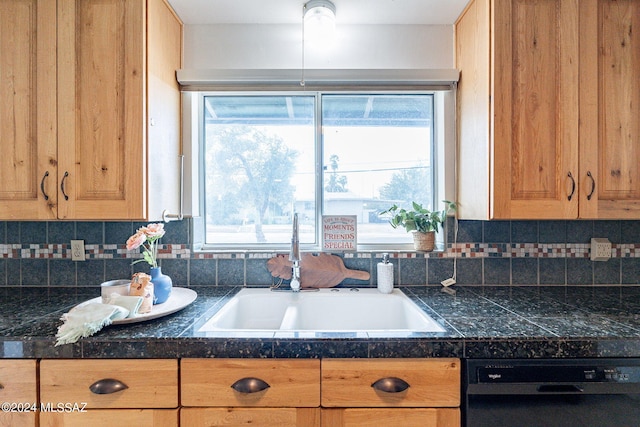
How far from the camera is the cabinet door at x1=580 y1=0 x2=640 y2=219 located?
1317 millimetres

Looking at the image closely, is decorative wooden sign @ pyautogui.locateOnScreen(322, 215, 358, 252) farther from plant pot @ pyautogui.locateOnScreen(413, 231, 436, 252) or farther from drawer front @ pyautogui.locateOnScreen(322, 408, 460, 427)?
drawer front @ pyautogui.locateOnScreen(322, 408, 460, 427)

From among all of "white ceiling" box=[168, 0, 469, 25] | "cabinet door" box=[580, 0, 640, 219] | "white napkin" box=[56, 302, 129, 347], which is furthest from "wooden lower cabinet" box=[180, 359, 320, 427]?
"white ceiling" box=[168, 0, 469, 25]

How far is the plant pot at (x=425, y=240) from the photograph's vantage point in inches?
64.0

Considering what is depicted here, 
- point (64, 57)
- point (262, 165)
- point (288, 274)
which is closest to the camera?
point (64, 57)

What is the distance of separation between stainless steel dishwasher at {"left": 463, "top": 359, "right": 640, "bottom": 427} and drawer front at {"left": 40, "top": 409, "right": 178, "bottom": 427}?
93 centimetres

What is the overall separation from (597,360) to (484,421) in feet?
1.31

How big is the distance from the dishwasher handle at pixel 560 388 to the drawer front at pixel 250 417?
0.69m

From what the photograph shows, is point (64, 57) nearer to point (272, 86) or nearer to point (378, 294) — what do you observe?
point (272, 86)

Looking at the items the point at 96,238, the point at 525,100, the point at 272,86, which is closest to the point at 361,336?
the point at 525,100

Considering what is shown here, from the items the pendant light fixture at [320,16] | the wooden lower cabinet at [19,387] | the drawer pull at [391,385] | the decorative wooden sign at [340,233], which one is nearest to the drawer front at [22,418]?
the wooden lower cabinet at [19,387]

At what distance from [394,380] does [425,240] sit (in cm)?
82

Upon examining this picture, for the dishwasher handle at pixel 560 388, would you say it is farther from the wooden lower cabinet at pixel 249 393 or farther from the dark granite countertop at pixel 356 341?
the wooden lower cabinet at pixel 249 393

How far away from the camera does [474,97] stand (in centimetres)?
146

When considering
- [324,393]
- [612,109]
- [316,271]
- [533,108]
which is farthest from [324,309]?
[612,109]
